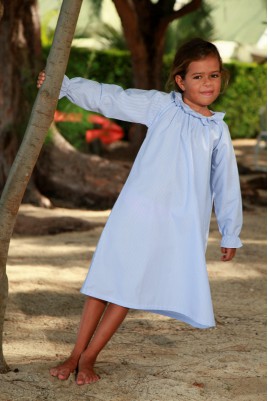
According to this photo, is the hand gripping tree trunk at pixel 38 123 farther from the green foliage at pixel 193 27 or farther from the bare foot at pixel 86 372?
the green foliage at pixel 193 27

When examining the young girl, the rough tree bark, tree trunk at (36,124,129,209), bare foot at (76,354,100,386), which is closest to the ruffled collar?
the young girl

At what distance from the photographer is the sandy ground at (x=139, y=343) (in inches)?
128

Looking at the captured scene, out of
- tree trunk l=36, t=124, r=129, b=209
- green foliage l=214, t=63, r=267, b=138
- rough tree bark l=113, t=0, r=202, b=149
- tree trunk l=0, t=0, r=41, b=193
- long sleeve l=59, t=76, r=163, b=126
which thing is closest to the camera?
long sleeve l=59, t=76, r=163, b=126

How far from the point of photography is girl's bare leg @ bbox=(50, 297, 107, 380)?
327 cm

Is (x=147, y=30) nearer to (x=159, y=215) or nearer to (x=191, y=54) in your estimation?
(x=191, y=54)

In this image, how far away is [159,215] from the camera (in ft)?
10.5

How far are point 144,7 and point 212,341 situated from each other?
687 cm

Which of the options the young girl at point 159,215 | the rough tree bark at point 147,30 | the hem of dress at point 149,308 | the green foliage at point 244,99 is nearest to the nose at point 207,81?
the young girl at point 159,215

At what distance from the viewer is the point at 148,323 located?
4.26 metres

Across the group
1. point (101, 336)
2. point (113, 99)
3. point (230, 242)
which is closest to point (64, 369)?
point (101, 336)

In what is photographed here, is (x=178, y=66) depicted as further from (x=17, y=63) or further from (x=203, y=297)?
(x=17, y=63)

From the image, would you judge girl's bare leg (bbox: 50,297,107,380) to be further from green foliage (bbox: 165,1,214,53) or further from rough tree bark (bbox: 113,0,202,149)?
green foliage (bbox: 165,1,214,53)

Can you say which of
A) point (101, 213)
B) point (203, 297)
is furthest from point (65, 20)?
point (101, 213)

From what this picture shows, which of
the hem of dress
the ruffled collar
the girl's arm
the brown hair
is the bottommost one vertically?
the hem of dress
